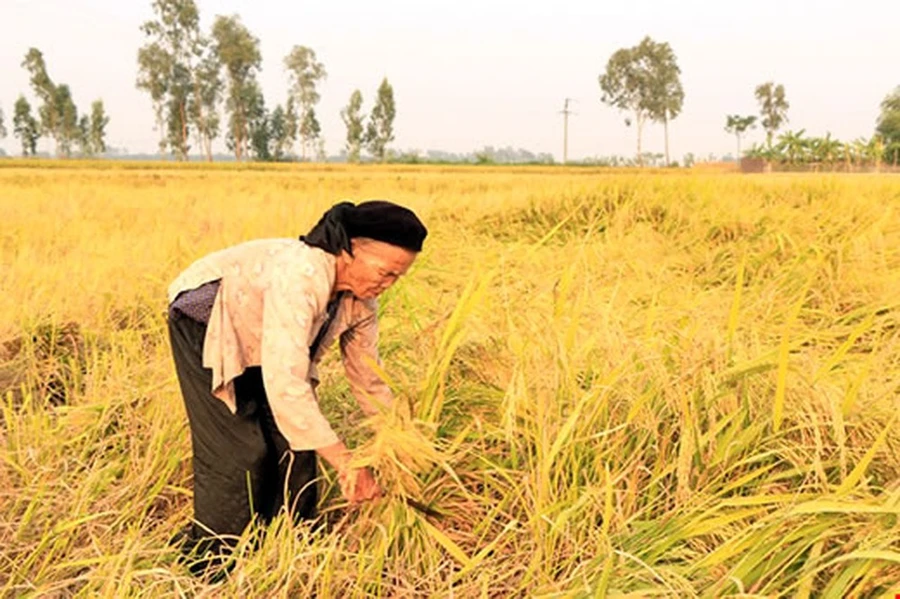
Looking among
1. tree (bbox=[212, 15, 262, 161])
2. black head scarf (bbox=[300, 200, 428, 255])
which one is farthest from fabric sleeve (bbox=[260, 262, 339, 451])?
tree (bbox=[212, 15, 262, 161])

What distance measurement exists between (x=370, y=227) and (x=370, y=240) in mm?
33

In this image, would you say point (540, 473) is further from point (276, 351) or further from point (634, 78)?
point (634, 78)

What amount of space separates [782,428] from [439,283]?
2.36 metres

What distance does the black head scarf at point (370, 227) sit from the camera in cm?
139

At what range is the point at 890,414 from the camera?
1439mm

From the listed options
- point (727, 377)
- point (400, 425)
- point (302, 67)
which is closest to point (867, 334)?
point (727, 377)

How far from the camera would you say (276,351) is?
4.36 feet

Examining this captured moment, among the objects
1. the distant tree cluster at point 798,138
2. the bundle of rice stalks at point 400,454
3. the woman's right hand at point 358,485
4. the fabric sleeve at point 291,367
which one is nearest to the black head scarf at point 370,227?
the fabric sleeve at point 291,367

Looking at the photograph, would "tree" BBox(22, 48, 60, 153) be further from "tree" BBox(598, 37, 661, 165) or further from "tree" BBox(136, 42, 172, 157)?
"tree" BBox(598, 37, 661, 165)

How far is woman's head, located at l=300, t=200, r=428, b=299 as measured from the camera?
139 centimetres

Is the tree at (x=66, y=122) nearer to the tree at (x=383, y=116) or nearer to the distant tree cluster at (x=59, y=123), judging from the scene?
the distant tree cluster at (x=59, y=123)

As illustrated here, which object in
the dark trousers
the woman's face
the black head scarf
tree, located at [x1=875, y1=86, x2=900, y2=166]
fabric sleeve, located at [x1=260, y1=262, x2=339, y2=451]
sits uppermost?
tree, located at [x1=875, y1=86, x2=900, y2=166]

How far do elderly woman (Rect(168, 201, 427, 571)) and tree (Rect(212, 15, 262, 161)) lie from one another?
1716 inches

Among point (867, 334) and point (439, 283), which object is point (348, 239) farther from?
point (867, 334)
